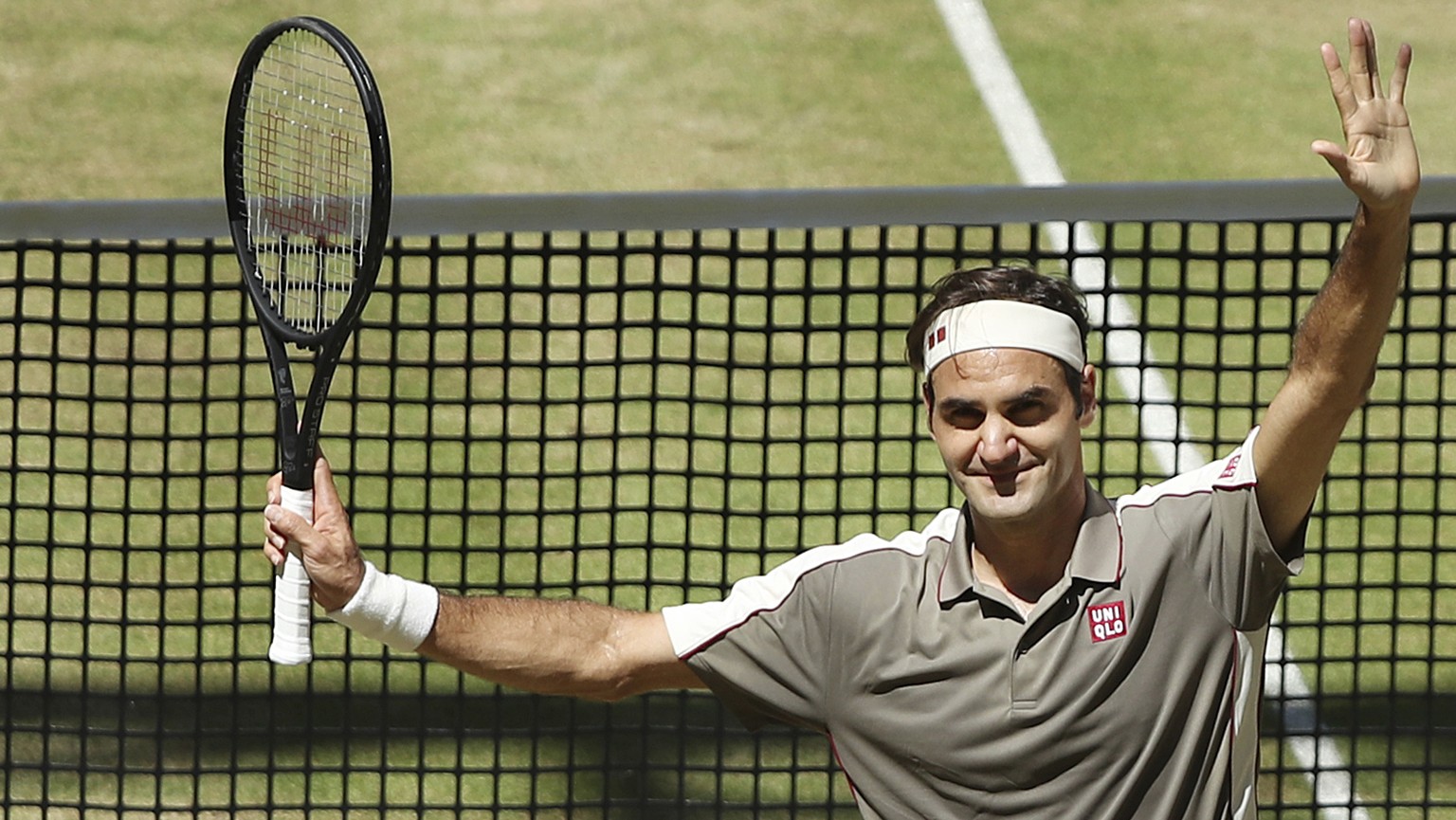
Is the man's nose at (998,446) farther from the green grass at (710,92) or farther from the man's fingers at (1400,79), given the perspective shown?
the green grass at (710,92)

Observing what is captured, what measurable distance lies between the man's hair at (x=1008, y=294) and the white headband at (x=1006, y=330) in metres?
0.02

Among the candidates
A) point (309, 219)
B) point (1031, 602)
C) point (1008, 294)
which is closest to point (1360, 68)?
point (1008, 294)

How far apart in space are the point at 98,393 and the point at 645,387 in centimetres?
213

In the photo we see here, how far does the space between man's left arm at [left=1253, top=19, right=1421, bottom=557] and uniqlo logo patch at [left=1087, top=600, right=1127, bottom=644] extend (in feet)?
0.94

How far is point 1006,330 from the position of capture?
3203mm

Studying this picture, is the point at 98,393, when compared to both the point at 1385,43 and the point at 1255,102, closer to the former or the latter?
the point at 1255,102

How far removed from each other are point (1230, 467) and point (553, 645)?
1.22 m

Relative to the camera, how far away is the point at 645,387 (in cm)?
714

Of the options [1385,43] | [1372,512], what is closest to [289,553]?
[1372,512]

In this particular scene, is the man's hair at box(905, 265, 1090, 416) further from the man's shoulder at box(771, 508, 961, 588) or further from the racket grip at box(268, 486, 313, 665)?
the racket grip at box(268, 486, 313, 665)

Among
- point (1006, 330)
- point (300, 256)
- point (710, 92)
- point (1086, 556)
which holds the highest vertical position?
point (710, 92)

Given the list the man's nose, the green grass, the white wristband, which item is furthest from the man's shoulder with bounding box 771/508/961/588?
the green grass

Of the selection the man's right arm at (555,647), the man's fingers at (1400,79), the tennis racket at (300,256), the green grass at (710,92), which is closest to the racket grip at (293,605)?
the tennis racket at (300,256)

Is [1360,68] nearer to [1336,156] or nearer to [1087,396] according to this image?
[1336,156]
